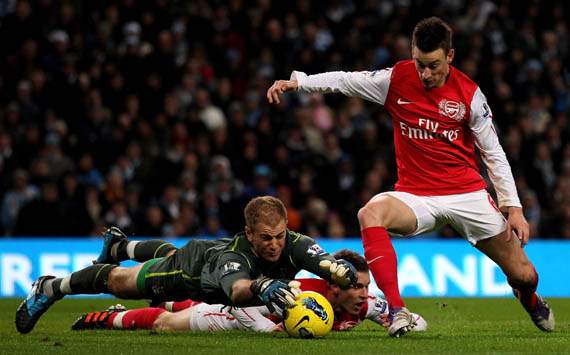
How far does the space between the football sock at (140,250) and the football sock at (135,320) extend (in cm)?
42

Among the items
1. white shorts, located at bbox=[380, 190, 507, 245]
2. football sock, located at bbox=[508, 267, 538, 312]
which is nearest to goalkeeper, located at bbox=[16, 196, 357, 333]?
white shorts, located at bbox=[380, 190, 507, 245]

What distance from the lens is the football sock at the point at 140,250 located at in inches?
356

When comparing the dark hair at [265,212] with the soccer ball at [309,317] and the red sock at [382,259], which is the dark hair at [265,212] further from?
the red sock at [382,259]

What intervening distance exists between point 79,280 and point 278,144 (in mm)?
8492

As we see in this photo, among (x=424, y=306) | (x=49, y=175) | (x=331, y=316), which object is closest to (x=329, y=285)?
(x=331, y=316)

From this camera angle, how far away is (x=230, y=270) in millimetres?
7746

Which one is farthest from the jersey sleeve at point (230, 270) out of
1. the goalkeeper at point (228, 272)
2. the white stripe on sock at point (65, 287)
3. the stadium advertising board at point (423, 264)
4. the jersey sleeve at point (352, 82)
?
the stadium advertising board at point (423, 264)

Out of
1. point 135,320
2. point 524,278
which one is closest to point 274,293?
point 135,320

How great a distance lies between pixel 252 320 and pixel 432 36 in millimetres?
2403

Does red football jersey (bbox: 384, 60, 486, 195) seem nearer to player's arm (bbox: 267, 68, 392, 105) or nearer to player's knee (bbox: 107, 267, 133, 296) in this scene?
player's arm (bbox: 267, 68, 392, 105)

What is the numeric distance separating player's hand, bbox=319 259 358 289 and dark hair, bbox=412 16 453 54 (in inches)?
62.1

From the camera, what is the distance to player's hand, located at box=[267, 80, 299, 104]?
7947mm

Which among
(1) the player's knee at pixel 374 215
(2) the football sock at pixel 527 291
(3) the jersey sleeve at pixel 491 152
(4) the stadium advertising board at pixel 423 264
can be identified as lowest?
(4) the stadium advertising board at pixel 423 264

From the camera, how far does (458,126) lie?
840 centimetres
